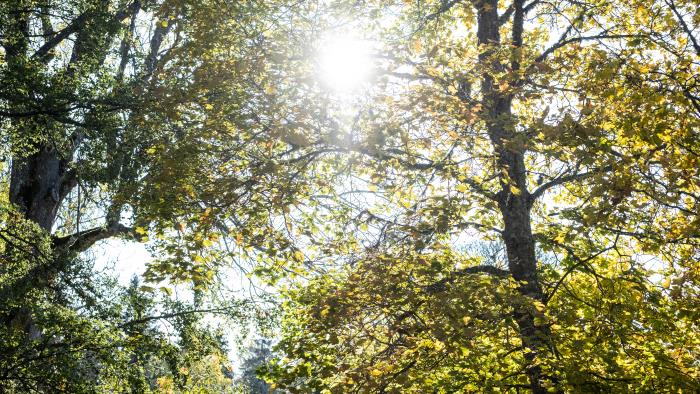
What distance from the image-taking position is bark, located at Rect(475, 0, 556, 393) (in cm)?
795

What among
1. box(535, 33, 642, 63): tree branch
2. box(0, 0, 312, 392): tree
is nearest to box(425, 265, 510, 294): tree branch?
box(0, 0, 312, 392): tree

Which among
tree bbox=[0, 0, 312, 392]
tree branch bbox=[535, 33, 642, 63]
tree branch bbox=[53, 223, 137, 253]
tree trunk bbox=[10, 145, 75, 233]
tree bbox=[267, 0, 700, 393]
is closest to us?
tree bbox=[267, 0, 700, 393]

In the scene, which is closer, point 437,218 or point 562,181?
point 437,218

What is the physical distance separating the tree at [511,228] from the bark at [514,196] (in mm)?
33

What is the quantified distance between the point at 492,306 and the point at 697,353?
3.52 meters

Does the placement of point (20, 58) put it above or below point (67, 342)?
above

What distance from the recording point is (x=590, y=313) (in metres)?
8.92

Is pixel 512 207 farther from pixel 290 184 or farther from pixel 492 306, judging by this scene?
pixel 290 184

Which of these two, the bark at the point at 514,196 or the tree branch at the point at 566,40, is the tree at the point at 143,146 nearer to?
the bark at the point at 514,196

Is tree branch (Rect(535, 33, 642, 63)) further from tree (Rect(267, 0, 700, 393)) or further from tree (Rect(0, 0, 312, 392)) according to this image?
tree (Rect(0, 0, 312, 392))

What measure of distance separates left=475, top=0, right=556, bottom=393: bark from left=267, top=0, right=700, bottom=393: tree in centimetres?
3

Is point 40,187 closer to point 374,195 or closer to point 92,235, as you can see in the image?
point 92,235

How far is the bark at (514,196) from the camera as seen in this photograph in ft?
26.1

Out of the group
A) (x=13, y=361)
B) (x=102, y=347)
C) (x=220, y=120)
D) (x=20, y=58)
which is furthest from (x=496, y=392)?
(x=20, y=58)
